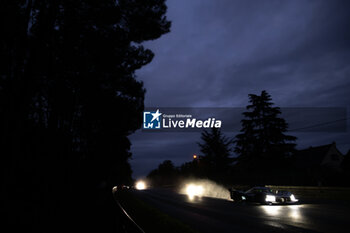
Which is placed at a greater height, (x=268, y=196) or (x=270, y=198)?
Result: (x=268, y=196)

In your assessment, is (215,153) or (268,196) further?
(215,153)

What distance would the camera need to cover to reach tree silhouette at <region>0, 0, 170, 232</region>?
9445 millimetres

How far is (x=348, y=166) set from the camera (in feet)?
126

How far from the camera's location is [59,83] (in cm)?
1598

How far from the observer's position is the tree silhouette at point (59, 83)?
9.45m

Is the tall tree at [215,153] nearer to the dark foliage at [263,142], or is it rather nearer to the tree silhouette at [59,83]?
the dark foliage at [263,142]

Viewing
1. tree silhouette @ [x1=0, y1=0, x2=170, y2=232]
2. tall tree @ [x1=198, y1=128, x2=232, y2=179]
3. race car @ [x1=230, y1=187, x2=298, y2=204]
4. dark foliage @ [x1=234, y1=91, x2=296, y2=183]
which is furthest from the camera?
tall tree @ [x1=198, y1=128, x2=232, y2=179]

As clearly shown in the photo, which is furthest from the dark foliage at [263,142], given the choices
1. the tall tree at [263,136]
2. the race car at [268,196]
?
the race car at [268,196]

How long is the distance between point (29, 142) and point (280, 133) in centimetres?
3120

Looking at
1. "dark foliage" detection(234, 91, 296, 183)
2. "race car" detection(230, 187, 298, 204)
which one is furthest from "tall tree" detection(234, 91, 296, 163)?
"race car" detection(230, 187, 298, 204)

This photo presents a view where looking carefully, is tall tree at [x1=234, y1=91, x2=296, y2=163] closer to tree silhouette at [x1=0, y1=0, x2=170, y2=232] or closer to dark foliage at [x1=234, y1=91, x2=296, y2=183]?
dark foliage at [x1=234, y1=91, x2=296, y2=183]

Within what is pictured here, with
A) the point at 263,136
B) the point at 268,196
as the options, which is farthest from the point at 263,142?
the point at 268,196

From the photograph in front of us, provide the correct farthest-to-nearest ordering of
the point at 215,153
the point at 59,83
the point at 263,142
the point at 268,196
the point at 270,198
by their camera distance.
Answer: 1. the point at 215,153
2. the point at 263,142
3. the point at 268,196
4. the point at 270,198
5. the point at 59,83

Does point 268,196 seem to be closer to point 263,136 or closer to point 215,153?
point 263,136
